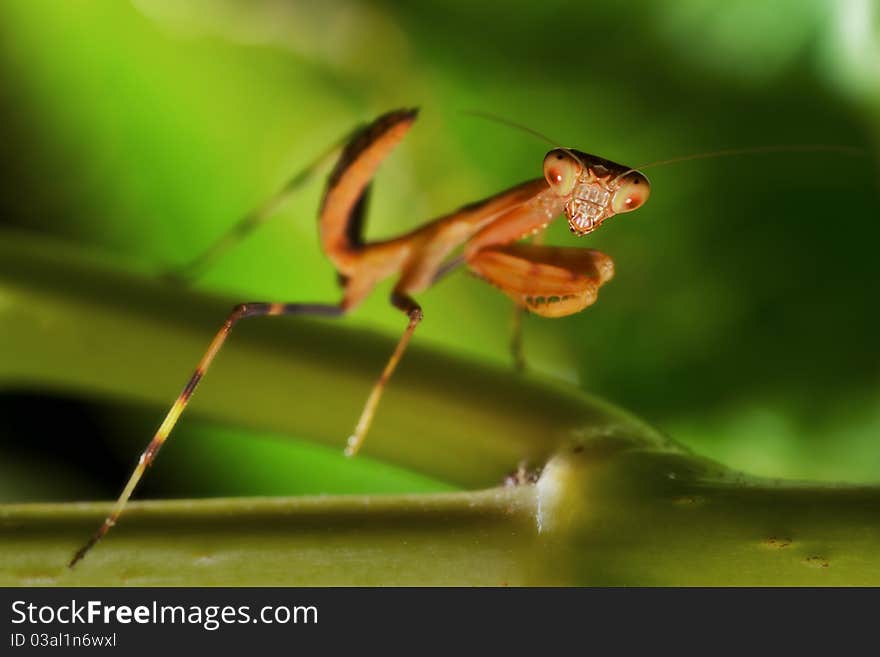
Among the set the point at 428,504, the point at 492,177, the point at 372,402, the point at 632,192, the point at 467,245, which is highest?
the point at 492,177

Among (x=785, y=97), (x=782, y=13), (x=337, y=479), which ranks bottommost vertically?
(x=337, y=479)

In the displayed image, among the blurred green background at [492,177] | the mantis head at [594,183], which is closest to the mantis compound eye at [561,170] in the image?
the mantis head at [594,183]

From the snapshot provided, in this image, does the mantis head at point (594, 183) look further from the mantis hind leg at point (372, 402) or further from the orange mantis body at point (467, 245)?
the mantis hind leg at point (372, 402)

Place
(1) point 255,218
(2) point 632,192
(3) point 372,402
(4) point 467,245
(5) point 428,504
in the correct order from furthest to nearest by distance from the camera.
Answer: (1) point 255,218 < (4) point 467,245 < (2) point 632,192 < (3) point 372,402 < (5) point 428,504

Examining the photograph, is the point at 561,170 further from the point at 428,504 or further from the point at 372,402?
the point at 428,504

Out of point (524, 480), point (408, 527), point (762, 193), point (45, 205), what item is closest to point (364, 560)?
point (408, 527)

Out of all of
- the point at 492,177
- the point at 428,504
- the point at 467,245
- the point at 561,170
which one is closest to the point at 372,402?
the point at 428,504

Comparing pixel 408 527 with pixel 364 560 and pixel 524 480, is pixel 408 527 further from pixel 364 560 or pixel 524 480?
pixel 524 480
